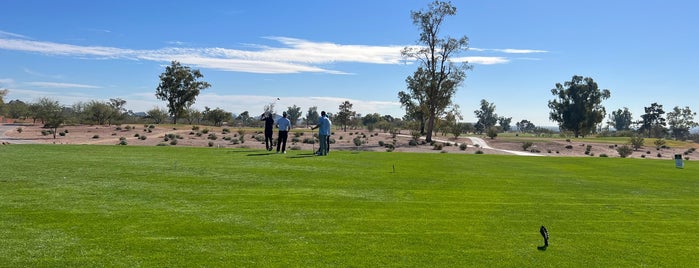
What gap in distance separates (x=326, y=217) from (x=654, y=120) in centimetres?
12491

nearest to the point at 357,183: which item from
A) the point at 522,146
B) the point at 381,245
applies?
the point at 381,245

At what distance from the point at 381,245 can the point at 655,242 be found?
14.2ft

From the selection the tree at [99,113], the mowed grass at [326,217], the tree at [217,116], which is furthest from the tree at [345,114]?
the mowed grass at [326,217]

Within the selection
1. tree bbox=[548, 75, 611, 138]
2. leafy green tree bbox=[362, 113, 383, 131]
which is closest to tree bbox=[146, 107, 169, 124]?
leafy green tree bbox=[362, 113, 383, 131]

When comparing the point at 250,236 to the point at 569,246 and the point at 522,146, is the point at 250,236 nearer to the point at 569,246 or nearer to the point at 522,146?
the point at 569,246

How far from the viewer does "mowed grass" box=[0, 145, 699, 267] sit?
6688 millimetres

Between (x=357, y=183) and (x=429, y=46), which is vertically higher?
(x=429, y=46)

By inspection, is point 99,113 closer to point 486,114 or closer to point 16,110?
point 16,110

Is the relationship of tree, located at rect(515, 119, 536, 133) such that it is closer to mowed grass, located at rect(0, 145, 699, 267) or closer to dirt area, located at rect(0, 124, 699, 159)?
dirt area, located at rect(0, 124, 699, 159)

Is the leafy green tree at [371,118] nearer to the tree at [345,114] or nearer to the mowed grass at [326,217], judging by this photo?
the tree at [345,114]

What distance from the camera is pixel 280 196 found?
10.8 meters

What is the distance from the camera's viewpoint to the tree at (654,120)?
112000 mm

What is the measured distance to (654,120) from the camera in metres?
113

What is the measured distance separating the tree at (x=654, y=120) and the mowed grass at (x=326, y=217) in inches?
4392
